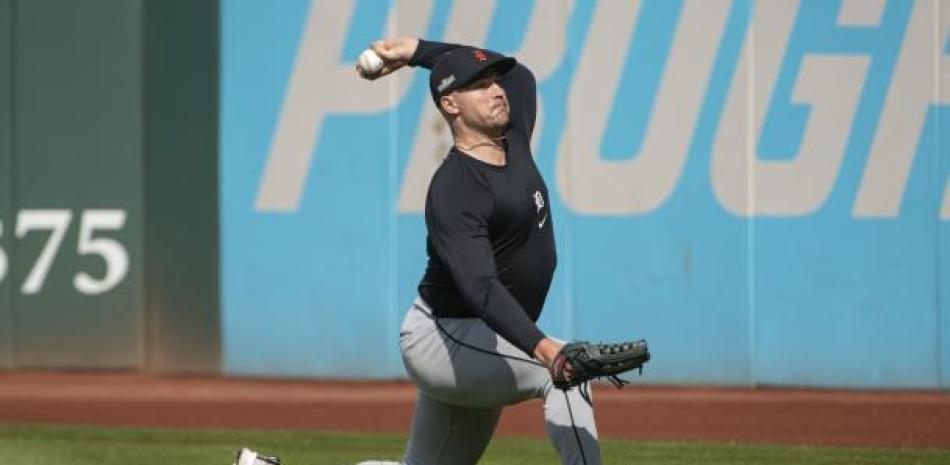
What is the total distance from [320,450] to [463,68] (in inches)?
137

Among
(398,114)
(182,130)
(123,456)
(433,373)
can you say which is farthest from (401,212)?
(433,373)

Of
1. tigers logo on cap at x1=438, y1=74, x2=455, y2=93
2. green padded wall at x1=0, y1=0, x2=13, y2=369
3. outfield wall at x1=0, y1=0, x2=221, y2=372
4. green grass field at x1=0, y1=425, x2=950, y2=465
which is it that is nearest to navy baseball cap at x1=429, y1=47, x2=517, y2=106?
tigers logo on cap at x1=438, y1=74, x2=455, y2=93

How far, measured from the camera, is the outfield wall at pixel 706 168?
10.8m

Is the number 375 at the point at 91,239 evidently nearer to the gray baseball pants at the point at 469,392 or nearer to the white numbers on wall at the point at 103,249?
the white numbers on wall at the point at 103,249

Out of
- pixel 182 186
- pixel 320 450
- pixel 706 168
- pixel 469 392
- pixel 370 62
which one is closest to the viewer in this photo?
pixel 469 392

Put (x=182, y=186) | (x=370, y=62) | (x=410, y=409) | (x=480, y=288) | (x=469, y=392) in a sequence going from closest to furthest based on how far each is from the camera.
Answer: (x=480, y=288), (x=469, y=392), (x=370, y=62), (x=410, y=409), (x=182, y=186)

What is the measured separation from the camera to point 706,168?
10.9 meters

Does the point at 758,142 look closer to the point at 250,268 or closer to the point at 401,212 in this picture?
the point at 401,212

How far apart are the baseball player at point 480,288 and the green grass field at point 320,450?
8.17 feet

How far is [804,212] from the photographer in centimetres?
1086

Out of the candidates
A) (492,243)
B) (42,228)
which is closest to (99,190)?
(42,228)

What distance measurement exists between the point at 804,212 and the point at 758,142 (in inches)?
20.1

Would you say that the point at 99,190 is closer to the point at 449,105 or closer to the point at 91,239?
the point at 91,239

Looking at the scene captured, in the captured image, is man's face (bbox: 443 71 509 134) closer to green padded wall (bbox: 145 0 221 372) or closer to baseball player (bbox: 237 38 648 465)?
baseball player (bbox: 237 38 648 465)
